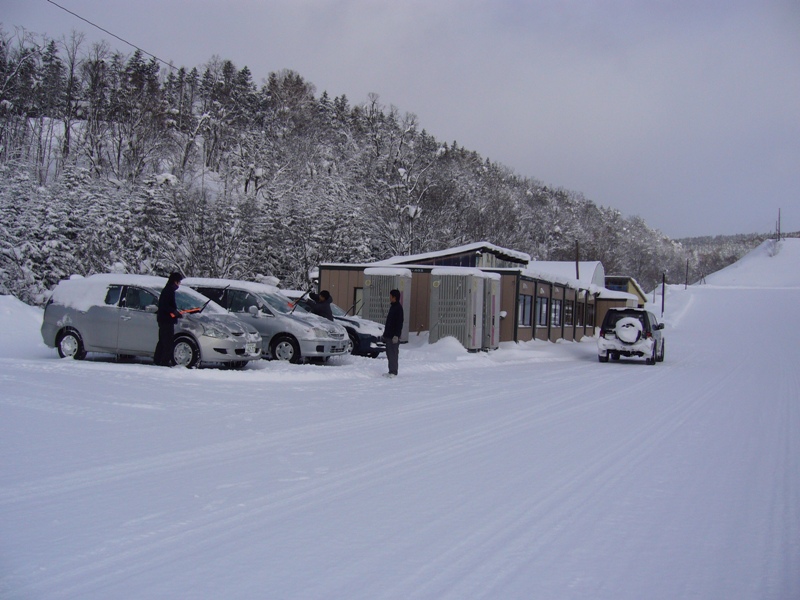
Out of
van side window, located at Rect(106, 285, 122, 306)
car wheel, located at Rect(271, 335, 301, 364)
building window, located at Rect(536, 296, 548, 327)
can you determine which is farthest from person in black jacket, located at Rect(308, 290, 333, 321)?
building window, located at Rect(536, 296, 548, 327)

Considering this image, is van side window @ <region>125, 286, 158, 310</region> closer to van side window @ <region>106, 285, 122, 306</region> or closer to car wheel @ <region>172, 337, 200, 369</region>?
van side window @ <region>106, 285, 122, 306</region>

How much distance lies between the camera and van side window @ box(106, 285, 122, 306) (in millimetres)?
13492

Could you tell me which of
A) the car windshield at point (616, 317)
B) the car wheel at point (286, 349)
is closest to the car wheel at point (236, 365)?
the car wheel at point (286, 349)

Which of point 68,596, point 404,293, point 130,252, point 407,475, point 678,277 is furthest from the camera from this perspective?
point 678,277

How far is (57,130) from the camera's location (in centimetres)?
5738

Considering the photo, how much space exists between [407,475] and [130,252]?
29.9 m

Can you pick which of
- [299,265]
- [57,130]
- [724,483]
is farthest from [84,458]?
[57,130]

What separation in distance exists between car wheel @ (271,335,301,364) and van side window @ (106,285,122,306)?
11.4ft

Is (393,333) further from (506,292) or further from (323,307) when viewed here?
(506,292)

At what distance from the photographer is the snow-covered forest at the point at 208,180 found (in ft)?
103

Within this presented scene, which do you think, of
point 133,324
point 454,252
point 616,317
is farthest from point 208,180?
point 133,324

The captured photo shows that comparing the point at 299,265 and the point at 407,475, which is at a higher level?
the point at 299,265

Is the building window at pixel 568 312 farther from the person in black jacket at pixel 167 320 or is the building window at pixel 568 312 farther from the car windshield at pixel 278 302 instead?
the person in black jacket at pixel 167 320

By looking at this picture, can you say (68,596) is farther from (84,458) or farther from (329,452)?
(329,452)
